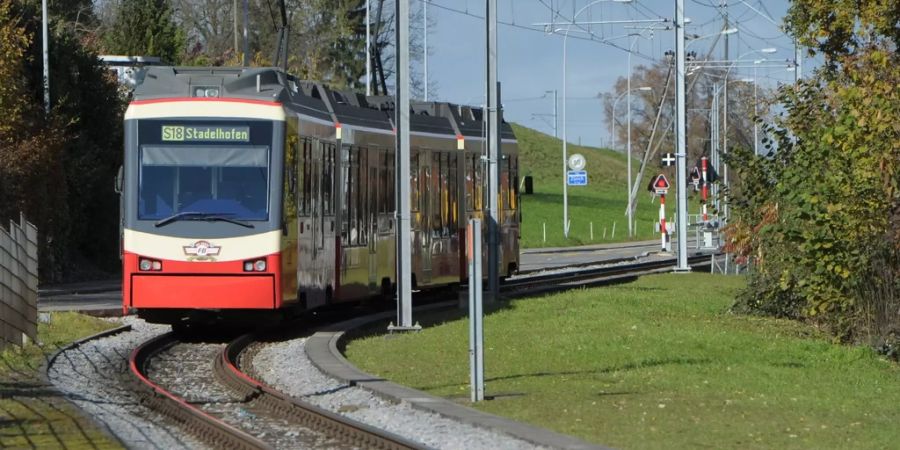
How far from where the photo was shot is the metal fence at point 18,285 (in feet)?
67.6

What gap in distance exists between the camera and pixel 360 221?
27.1 metres

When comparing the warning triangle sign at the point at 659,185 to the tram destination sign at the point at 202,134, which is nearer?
the tram destination sign at the point at 202,134

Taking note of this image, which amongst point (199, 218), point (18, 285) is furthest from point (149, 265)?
point (18, 285)

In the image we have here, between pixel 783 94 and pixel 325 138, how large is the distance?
852cm

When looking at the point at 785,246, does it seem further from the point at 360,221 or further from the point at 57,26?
the point at 57,26

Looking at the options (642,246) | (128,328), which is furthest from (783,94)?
(642,246)

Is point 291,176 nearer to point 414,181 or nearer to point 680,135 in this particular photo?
point 414,181

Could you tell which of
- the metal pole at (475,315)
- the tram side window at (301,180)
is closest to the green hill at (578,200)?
the tram side window at (301,180)

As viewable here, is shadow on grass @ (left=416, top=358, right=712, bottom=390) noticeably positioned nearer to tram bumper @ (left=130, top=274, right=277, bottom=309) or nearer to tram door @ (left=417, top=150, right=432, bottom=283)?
tram bumper @ (left=130, top=274, right=277, bottom=309)

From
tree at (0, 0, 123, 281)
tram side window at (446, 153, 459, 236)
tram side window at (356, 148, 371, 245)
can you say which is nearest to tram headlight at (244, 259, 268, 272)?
tram side window at (356, 148, 371, 245)

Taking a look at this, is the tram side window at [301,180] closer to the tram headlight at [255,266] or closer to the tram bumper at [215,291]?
the tram headlight at [255,266]

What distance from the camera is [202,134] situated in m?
22.4

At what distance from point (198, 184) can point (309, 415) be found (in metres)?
8.00

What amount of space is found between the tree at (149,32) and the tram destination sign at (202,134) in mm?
42914
